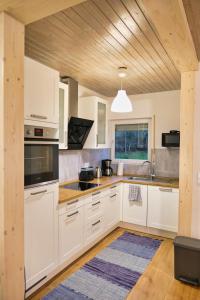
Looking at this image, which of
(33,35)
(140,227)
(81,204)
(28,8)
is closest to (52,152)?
(81,204)

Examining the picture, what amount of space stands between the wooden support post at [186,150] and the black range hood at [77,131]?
1473 mm

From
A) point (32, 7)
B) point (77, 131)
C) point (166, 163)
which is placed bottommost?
point (166, 163)

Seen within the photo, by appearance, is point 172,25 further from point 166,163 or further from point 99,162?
point 99,162

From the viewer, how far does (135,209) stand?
355cm

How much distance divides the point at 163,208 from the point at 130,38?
247 cm

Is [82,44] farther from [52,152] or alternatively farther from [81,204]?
[81,204]

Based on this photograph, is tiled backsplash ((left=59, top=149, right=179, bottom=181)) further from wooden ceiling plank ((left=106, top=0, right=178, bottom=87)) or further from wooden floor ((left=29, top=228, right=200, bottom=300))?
Result: wooden ceiling plank ((left=106, top=0, right=178, bottom=87))

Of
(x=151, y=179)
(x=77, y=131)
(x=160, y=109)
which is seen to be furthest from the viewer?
(x=160, y=109)

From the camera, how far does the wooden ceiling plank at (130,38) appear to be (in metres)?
1.55

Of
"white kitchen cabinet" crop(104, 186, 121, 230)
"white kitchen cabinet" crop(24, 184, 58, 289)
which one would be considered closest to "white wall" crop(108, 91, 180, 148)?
"white kitchen cabinet" crop(104, 186, 121, 230)

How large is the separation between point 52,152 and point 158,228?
2.23 meters

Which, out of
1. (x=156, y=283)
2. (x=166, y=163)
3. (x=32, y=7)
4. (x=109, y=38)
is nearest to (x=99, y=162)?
(x=166, y=163)

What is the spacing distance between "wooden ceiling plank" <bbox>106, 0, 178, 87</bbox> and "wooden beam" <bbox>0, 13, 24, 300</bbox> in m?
0.73

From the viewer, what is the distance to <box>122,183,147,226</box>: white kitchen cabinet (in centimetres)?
345
